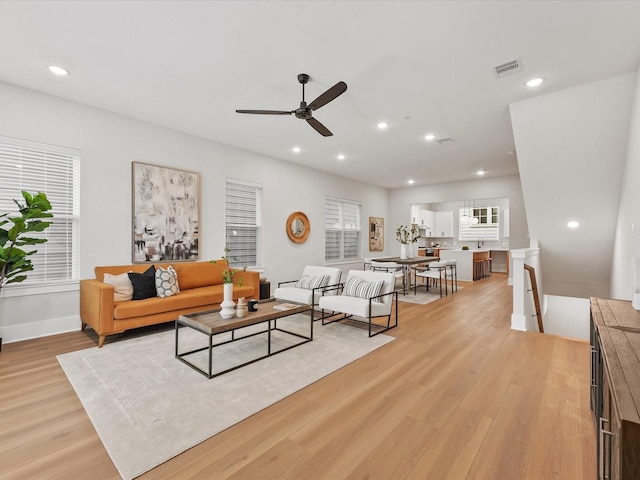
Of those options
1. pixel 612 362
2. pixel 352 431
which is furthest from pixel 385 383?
pixel 612 362

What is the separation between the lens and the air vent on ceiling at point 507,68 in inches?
123

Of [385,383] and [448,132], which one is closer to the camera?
[385,383]

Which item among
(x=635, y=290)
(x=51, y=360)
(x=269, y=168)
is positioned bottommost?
(x=51, y=360)

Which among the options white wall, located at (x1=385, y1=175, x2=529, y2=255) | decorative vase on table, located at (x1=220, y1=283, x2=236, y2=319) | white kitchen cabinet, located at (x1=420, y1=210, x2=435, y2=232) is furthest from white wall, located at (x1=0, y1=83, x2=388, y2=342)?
white kitchen cabinet, located at (x1=420, y1=210, x2=435, y2=232)

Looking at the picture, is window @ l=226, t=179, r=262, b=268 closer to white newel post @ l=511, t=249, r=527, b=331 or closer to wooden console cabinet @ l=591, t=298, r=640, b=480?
white newel post @ l=511, t=249, r=527, b=331

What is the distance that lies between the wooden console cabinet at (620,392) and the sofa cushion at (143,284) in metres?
4.48

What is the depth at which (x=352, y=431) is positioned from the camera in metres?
2.04

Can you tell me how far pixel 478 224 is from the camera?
12039 millimetres

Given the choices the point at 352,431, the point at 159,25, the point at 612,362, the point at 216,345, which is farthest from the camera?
the point at 216,345

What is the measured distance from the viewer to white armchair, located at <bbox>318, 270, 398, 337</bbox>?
3955 millimetres

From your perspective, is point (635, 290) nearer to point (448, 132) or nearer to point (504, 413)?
point (504, 413)

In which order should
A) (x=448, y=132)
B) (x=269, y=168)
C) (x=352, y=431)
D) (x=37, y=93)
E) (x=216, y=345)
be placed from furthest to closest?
(x=269, y=168), (x=448, y=132), (x=37, y=93), (x=216, y=345), (x=352, y=431)

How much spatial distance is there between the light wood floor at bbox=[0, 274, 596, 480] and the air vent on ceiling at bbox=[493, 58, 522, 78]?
302cm

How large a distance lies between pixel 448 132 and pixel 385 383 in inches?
167
